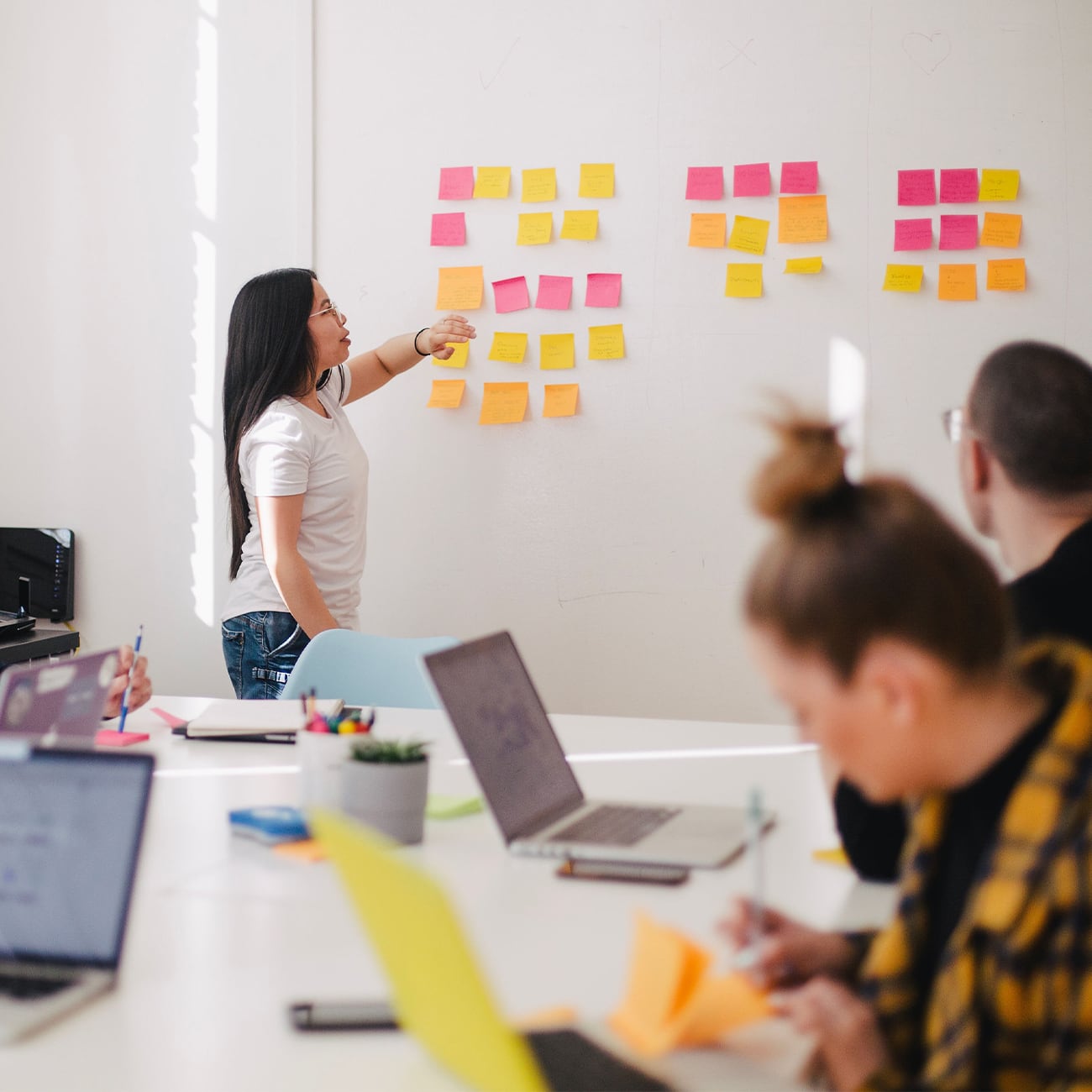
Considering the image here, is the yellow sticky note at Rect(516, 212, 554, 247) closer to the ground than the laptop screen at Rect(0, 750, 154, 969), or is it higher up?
higher up

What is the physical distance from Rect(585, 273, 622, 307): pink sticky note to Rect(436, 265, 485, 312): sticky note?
292mm

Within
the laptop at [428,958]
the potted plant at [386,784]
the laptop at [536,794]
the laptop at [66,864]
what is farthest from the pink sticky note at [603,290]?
the laptop at [428,958]

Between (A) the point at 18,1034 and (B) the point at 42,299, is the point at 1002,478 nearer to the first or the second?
(A) the point at 18,1034

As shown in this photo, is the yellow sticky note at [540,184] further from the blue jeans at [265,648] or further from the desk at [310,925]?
A: the desk at [310,925]

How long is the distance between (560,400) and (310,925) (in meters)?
2.19

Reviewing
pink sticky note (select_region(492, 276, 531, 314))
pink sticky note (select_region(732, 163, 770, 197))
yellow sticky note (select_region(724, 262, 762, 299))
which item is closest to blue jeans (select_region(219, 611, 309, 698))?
pink sticky note (select_region(492, 276, 531, 314))

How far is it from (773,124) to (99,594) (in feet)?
7.52

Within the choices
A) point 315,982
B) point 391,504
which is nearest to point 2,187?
point 391,504

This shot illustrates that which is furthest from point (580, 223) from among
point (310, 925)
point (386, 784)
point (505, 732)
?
point (310, 925)

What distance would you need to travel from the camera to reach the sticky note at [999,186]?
3.00 m

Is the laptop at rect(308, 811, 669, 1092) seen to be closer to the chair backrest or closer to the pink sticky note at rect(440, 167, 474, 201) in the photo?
the chair backrest

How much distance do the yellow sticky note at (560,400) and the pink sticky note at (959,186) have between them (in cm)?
104

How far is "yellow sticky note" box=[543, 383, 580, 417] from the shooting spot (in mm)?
3205

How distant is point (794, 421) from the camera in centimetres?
86
